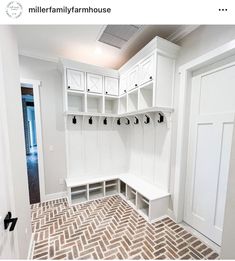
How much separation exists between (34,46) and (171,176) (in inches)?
133

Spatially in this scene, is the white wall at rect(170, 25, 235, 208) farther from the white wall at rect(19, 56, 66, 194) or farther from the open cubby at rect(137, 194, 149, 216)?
the white wall at rect(19, 56, 66, 194)

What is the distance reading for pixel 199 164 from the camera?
6.02 feet

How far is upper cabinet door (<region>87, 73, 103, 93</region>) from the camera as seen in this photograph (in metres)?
2.59

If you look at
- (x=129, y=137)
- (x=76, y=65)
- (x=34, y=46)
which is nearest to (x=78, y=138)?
(x=129, y=137)

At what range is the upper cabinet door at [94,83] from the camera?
259 centimetres

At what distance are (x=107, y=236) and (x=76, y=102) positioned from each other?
2.49 metres

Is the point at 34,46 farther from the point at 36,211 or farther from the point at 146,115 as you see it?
the point at 36,211

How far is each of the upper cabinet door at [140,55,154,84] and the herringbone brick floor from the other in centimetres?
234

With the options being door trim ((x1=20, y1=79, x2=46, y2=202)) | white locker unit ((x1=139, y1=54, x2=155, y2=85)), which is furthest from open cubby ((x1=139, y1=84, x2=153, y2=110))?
door trim ((x1=20, y1=79, x2=46, y2=202))

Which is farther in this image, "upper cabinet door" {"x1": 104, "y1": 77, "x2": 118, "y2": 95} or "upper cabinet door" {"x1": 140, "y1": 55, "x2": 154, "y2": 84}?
"upper cabinet door" {"x1": 104, "y1": 77, "x2": 118, "y2": 95}

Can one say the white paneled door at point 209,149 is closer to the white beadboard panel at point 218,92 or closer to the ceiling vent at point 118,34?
the white beadboard panel at point 218,92

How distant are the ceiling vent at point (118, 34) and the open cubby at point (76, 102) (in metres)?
1.15

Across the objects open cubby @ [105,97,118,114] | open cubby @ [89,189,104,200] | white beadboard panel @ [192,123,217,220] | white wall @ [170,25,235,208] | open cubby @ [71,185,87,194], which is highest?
white wall @ [170,25,235,208]

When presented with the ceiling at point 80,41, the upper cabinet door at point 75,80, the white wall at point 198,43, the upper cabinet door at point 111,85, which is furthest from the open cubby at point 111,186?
the ceiling at point 80,41
